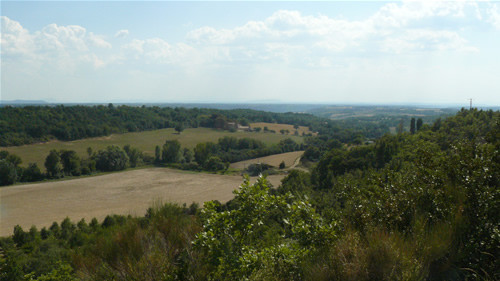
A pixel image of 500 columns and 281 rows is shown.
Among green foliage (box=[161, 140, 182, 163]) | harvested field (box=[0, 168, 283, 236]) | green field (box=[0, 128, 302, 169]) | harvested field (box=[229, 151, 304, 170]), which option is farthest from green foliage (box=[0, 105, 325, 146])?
harvested field (box=[229, 151, 304, 170])

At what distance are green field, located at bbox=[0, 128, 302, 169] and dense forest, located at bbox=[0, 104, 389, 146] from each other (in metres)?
3.77

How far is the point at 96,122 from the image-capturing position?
11538 cm

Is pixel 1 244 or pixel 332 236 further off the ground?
pixel 332 236

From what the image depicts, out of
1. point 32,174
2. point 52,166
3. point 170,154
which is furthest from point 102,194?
point 170,154

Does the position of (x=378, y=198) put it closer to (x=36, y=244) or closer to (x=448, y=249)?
(x=448, y=249)

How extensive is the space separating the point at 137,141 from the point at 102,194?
4993 centimetres

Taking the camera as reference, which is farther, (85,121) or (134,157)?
(85,121)

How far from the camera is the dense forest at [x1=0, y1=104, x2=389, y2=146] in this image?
93.9 m

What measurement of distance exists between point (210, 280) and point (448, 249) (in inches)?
Result: 135

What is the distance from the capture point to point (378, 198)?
562cm

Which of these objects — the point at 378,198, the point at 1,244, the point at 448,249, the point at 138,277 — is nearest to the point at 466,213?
the point at 448,249

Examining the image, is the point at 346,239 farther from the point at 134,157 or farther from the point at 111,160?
the point at 134,157

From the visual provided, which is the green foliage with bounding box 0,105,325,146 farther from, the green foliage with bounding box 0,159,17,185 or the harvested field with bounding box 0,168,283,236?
the harvested field with bounding box 0,168,283,236

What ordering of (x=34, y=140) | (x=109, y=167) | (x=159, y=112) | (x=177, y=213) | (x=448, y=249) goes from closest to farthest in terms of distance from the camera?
(x=448, y=249)
(x=177, y=213)
(x=109, y=167)
(x=34, y=140)
(x=159, y=112)
